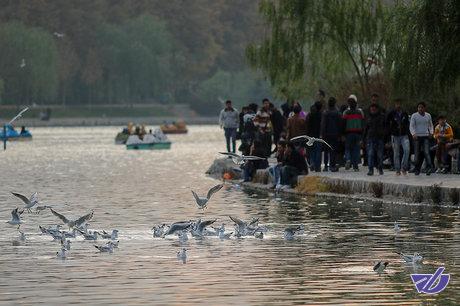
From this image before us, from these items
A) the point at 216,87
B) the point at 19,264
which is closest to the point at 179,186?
the point at 19,264

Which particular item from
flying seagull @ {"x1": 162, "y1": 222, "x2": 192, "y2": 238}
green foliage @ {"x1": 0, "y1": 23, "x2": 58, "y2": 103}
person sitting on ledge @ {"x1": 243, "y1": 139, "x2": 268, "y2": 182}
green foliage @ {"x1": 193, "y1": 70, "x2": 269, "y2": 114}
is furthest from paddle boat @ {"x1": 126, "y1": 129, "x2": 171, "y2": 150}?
green foliage @ {"x1": 193, "y1": 70, "x2": 269, "y2": 114}

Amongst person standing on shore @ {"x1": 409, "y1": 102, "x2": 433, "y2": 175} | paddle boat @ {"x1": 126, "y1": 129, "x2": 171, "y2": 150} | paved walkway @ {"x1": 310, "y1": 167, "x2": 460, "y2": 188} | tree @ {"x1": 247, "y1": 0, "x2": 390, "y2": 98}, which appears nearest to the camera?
paved walkway @ {"x1": 310, "y1": 167, "x2": 460, "y2": 188}

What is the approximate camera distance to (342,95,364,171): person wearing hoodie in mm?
35531

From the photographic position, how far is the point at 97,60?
596 feet

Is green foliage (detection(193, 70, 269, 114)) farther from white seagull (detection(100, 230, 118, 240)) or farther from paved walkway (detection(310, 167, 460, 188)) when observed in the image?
white seagull (detection(100, 230, 118, 240))

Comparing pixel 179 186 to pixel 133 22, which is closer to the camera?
pixel 179 186

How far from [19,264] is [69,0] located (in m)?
173

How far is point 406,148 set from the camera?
34.0 meters

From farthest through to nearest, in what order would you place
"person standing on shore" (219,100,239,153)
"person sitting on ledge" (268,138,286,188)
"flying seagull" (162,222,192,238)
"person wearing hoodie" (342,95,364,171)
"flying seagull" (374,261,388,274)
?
"person standing on shore" (219,100,239,153) < "person wearing hoodie" (342,95,364,171) < "person sitting on ledge" (268,138,286,188) < "flying seagull" (162,222,192,238) < "flying seagull" (374,261,388,274)

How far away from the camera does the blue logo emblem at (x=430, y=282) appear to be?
632 inches

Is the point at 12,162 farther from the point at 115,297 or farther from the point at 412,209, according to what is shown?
the point at 115,297

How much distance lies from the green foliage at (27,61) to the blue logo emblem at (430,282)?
14306 cm

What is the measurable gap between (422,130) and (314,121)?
425cm

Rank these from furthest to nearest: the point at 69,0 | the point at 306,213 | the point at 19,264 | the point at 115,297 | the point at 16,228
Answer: the point at 69,0
the point at 306,213
the point at 16,228
the point at 19,264
the point at 115,297
